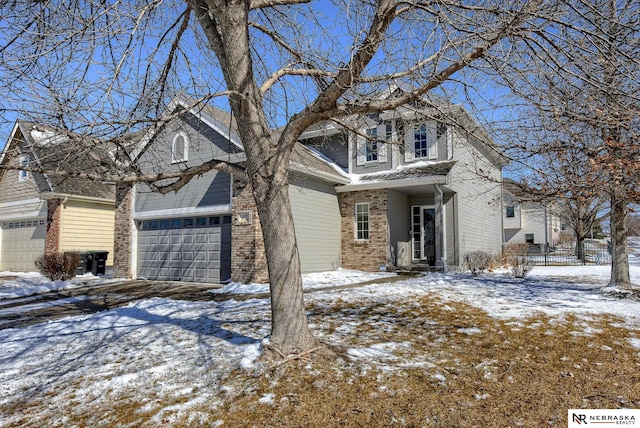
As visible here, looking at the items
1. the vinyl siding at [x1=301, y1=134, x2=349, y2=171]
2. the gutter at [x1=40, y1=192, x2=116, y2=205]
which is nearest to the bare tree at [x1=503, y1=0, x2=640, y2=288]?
the vinyl siding at [x1=301, y1=134, x2=349, y2=171]

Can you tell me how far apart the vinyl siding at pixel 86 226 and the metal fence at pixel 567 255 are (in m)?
18.5

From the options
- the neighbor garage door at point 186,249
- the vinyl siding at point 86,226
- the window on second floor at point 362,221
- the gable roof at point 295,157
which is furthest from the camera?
the vinyl siding at point 86,226

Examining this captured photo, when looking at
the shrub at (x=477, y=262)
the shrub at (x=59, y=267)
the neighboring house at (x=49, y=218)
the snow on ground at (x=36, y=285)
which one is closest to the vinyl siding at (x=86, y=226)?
the neighboring house at (x=49, y=218)

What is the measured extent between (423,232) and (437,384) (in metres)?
12.6

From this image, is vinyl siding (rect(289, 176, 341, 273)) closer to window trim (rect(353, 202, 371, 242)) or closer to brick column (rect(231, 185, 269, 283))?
window trim (rect(353, 202, 371, 242))

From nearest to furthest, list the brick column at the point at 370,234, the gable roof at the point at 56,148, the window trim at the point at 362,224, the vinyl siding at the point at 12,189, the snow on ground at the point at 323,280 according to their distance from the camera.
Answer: the gable roof at the point at 56,148, the snow on ground at the point at 323,280, the brick column at the point at 370,234, the window trim at the point at 362,224, the vinyl siding at the point at 12,189

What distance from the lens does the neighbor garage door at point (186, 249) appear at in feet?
43.3

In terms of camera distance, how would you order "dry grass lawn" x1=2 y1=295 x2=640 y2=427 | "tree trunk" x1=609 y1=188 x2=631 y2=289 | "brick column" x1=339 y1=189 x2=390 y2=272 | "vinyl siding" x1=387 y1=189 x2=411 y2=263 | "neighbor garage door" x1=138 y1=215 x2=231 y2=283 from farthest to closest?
1. "vinyl siding" x1=387 y1=189 x2=411 y2=263
2. "brick column" x1=339 y1=189 x2=390 y2=272
3. "neighbor garage door" x1=138 y1=215 x2=231 y2=283
4. "tree trunk" x1=609 y1=188 x2=631 y2=289
5. "dry grass lawn" x1=2 y1=295 x2=640 y2=427

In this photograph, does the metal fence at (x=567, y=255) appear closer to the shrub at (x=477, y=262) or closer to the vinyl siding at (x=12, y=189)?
the shrub at (x=477, y=262)

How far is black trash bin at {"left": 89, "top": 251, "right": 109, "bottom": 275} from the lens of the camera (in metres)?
16.2

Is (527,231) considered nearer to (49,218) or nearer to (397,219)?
(397,219)

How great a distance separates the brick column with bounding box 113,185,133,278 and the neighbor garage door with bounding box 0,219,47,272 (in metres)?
4.58

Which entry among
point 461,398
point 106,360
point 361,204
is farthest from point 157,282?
point 461,398

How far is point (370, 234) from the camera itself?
1494 cm
